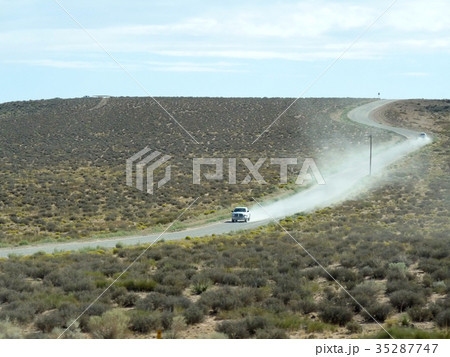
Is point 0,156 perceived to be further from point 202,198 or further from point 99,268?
point 99,268

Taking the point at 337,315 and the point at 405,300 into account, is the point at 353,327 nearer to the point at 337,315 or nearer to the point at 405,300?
the point at 337,315

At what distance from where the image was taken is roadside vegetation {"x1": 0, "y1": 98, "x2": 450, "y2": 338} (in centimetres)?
1298

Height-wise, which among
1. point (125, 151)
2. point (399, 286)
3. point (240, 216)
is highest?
point (125, 151)

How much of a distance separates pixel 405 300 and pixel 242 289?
441 centimetres

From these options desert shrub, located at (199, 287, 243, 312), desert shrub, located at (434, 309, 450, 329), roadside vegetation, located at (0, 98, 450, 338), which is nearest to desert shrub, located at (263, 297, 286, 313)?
roadside vegetation, located at (0, 98, 450, 338)

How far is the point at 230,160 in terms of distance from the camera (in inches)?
2945

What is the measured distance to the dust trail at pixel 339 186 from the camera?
4809 cm

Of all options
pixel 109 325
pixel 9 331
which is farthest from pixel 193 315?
pixel 9 331

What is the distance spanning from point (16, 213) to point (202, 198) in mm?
16701

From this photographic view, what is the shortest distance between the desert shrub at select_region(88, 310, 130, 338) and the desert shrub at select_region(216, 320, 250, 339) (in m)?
2.10

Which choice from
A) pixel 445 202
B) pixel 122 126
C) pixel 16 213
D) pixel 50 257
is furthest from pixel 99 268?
pixel 122 126

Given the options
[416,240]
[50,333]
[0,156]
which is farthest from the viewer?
[0,156]

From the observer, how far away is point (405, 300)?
49.5 feet

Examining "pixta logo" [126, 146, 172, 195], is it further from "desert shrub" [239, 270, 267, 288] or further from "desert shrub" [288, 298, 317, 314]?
"desert shrub" [288, 298, 317, 314]
